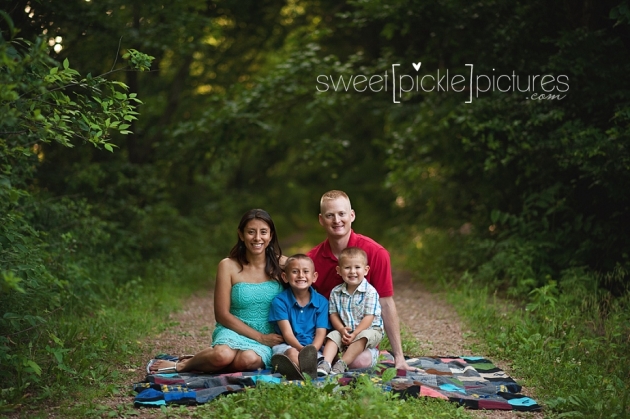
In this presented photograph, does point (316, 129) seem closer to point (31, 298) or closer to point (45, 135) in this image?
point (31, 298)

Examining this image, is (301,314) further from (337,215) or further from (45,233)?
(45,233)

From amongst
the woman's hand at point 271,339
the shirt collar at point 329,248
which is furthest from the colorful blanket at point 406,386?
the shirt collar at point 329,248

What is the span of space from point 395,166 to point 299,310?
6339 mm

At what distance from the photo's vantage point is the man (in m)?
5.55

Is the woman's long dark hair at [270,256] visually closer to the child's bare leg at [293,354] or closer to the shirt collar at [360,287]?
the shirt collar at [360,287]

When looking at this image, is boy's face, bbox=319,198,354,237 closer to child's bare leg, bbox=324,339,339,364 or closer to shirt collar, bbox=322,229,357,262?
shirt collar, bbox=322,229,357,262

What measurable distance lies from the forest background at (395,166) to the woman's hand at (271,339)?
1327mm

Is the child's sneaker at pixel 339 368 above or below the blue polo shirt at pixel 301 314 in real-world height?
below

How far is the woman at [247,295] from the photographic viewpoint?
17.8ft

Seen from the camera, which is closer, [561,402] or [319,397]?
[319,397]

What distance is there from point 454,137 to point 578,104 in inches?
75.9

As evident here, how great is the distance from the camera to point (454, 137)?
394 inches

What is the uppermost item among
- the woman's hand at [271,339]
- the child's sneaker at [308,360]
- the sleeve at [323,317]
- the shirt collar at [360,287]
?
the shirt collar at [360,287]

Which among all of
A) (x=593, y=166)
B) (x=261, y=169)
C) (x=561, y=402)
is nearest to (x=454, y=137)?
(x=593, y=166)
